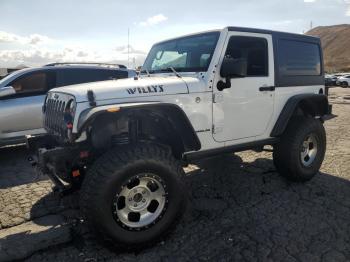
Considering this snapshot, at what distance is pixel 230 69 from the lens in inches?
143

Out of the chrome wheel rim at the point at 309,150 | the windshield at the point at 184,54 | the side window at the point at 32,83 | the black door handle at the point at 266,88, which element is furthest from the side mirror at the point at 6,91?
the chrome wheel rim at the point at 309,150

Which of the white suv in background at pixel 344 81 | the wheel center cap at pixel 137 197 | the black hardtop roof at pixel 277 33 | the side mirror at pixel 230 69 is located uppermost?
the white suv in background at pixel 344 81

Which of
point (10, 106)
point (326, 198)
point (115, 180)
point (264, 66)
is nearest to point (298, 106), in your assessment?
point (264, 66)

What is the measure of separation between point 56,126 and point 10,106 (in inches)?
129

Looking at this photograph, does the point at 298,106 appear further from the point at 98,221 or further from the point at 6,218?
the point at 6,218

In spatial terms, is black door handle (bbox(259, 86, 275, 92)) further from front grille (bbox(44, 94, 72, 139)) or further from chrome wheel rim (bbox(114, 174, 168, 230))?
front grille (bbox(44, 94, 72, 139))

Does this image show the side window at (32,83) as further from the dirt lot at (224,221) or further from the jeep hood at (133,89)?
the jeep hood at (133,89)

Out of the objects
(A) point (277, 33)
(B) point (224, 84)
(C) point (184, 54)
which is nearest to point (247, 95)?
(B) point (224, 84)

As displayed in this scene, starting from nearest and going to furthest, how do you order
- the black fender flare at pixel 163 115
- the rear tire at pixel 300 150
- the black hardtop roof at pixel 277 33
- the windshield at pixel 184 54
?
the black fender flare at pixel 163 115 → the windshield at pixel 184 54 → the black hardtop roof at pixel 277 33 → the rear tire at pixel 300 150

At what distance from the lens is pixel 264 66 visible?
441 centimetres

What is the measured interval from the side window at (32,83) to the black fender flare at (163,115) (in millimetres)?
4073

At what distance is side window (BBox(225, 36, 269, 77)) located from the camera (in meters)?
4.09

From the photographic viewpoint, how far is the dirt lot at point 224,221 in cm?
317

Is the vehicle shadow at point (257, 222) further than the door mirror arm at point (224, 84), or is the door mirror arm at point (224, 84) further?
the door mirror arm at point (224, 84)
